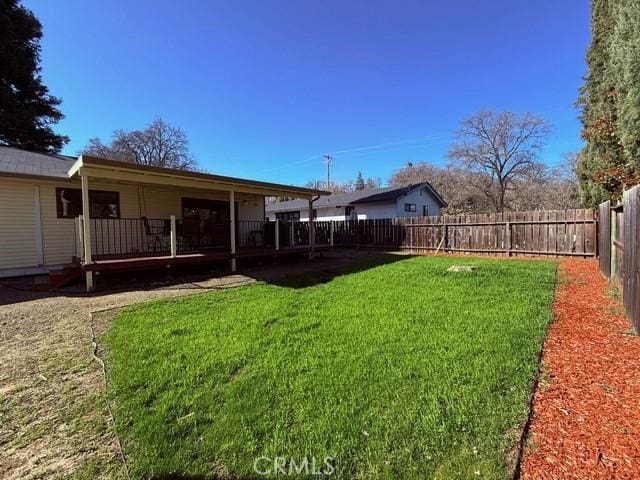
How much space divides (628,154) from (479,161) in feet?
81.8

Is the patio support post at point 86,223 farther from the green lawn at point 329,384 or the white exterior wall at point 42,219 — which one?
the white exterior wall at point 42,219

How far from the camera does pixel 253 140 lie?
25703mm

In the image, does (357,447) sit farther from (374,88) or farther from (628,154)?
(374,88)

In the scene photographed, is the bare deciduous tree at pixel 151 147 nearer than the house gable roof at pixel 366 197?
No

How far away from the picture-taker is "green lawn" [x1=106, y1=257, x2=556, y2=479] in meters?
1.86

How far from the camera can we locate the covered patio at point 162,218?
716cm

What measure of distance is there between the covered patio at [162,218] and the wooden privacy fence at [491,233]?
16.0 feet

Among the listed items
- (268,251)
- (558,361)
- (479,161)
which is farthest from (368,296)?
(479,161)

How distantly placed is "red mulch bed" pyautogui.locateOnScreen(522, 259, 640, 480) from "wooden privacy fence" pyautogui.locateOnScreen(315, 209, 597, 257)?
768 cm

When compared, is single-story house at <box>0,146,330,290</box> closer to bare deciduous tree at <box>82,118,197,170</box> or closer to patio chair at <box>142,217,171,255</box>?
patio chair at <box>142,217,171,255</box>

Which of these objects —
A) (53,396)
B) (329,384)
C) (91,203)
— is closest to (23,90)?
(91,203)

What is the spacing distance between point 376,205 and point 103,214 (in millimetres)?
16784

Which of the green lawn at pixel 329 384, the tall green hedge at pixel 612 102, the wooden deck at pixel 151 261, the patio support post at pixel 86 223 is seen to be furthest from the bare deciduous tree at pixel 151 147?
the green lawn at pixel 329 384

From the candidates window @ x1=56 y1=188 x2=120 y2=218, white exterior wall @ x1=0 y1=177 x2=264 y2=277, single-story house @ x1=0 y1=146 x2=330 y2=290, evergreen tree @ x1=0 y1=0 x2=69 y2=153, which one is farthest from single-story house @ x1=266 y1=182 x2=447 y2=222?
evergreen tree @ x1=0 y1=0 x2=69 y2=153
